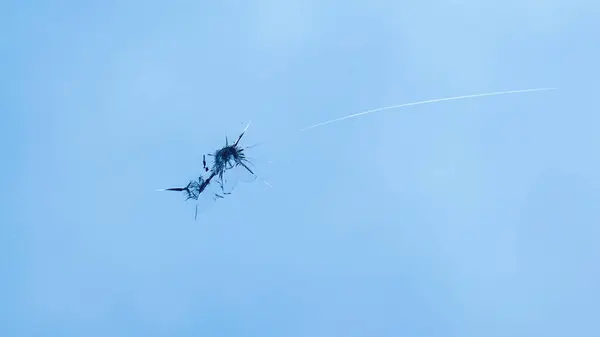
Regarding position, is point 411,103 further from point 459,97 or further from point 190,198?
point 190,198

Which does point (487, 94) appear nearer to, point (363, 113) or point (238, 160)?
point (363, 113)

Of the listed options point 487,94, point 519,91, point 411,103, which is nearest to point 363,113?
point 411,103

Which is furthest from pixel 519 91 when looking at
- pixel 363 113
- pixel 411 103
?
pixel 363 113

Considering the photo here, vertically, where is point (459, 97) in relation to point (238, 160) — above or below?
above

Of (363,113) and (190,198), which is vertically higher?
(363,113)

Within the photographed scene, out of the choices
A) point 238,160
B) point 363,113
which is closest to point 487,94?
point 363,113

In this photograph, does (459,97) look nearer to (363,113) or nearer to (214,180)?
(363,113)

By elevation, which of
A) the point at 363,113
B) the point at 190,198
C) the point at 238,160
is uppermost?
the point at 363,113
